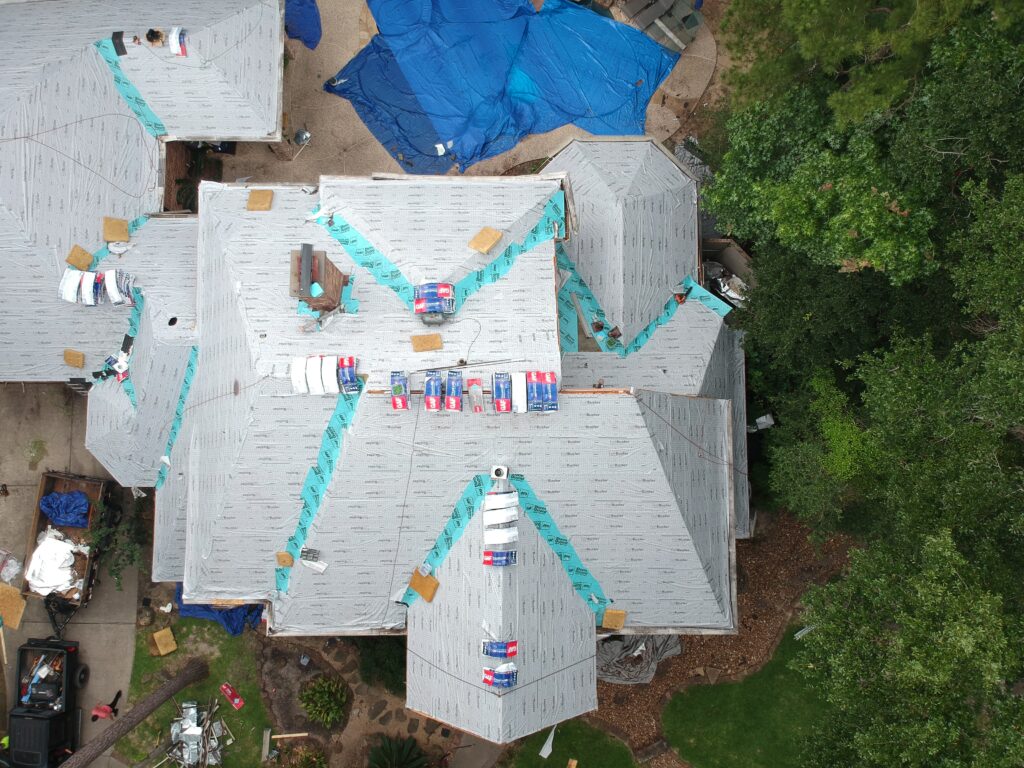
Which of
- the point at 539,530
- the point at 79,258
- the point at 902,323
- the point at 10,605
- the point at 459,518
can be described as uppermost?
the point at 79,258

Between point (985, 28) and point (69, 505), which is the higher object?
point (985, 28)

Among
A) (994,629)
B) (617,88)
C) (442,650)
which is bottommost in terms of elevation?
(442,650)

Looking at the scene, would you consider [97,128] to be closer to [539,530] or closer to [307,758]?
[539,530]

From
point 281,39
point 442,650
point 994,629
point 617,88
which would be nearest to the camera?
point 994,629

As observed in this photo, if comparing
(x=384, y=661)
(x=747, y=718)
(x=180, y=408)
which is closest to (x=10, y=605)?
(x=180, y=408)

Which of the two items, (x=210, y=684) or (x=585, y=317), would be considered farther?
(x=210, y=684)

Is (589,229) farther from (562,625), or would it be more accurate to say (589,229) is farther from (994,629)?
(994,629)

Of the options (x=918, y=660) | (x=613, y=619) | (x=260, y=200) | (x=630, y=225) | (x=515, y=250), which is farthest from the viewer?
(x=630, y=225)

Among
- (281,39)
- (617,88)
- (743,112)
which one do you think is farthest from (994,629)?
(281,39)
